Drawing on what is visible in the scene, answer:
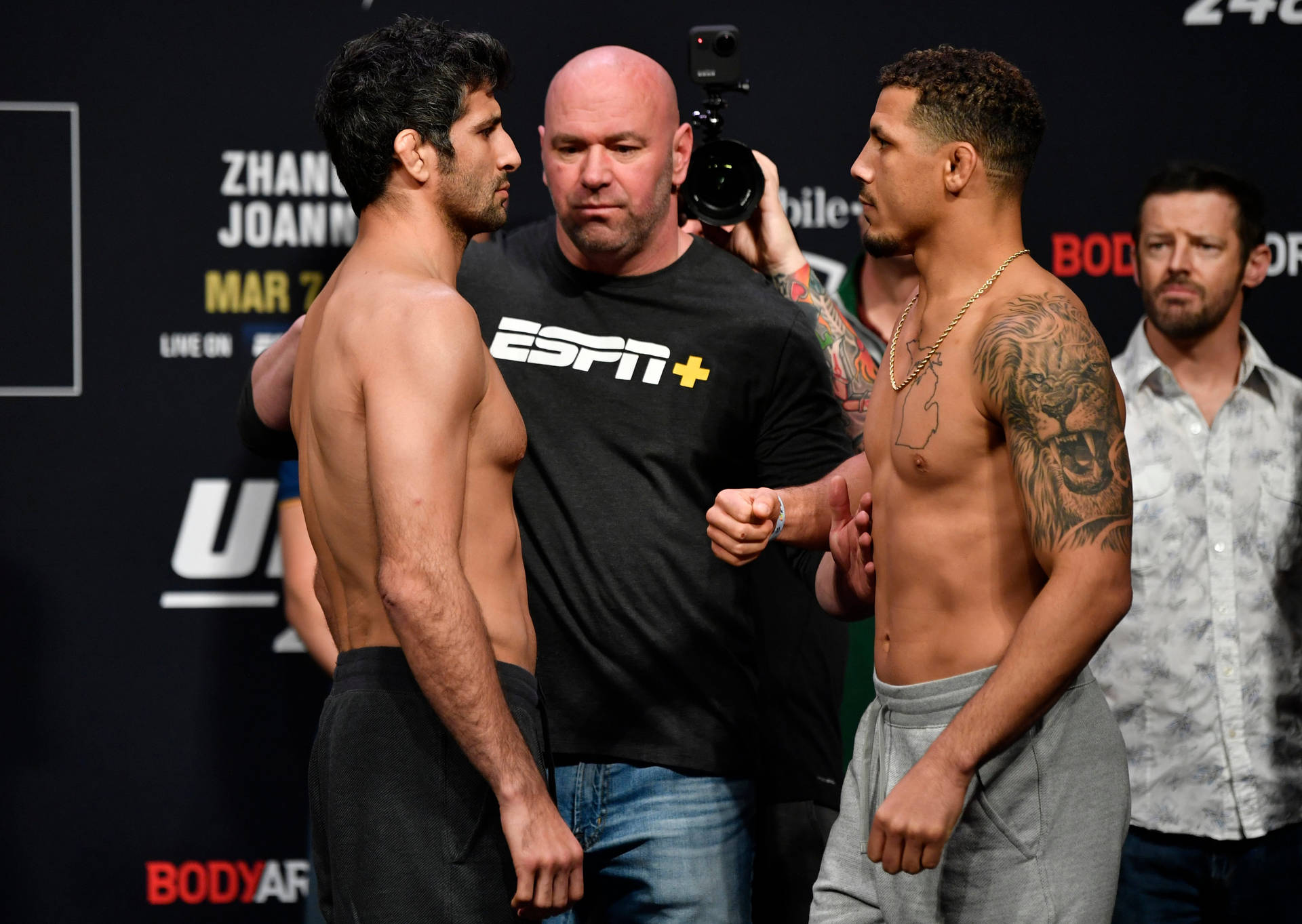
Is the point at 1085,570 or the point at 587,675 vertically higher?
the point at 1085,570

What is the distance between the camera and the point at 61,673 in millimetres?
3180

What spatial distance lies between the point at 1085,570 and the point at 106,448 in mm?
2365

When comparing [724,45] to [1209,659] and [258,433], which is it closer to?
[258,433]

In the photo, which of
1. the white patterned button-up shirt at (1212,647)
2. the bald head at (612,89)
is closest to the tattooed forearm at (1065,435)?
the bald head at (612,89)

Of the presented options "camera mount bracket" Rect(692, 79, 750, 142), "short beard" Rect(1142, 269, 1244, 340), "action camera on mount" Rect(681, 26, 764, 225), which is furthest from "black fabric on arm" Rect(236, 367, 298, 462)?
"short beard" Rect(1142, 269, 1244, 340)

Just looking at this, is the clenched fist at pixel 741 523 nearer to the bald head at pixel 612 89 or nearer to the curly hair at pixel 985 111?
the curly hair at pixel 985 111

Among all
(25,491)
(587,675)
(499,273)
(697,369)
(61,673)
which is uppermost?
(499,273)

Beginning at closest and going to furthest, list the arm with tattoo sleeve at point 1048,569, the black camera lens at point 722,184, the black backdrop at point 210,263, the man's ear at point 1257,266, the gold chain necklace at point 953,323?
the arm with tattoo sleeve at point 1048,569 → the gold chain necklace at point 953,323 → the black camera lens at point 722,184 → the man's ear at point 1257,266 → the black backdrop at point 210,263

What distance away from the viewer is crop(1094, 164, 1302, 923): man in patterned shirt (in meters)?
2.74

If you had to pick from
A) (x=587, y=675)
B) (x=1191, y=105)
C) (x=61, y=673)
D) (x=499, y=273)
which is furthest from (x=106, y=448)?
(x=1191, y=105)

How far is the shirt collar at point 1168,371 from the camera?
9.48ft

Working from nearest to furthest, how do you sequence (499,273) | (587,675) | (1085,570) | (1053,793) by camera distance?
(1085,570)
(1053,793)
(587,675)
(499,273)

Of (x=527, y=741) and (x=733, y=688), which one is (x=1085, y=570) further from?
(x=733, y=688)

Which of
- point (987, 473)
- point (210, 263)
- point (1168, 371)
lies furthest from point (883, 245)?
point (210, 263)
